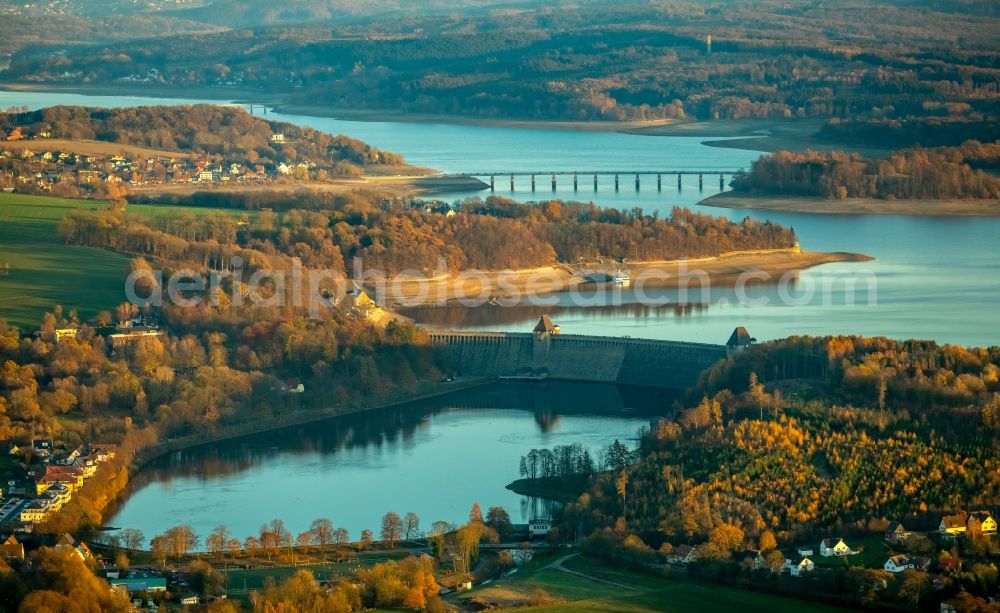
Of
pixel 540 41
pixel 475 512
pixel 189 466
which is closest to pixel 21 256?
pixel 189 466

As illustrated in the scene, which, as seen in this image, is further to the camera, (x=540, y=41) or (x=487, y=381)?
(x=540, y=41)

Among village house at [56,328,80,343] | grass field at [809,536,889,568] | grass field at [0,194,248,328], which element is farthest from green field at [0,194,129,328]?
grass field at [809,536,889,568]

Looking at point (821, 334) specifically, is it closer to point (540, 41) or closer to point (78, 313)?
point (78, 313)

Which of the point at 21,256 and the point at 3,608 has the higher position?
the point at 21,256

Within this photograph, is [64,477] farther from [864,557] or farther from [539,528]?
[864,557]

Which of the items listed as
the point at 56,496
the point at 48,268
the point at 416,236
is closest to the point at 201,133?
→ the point at 416,236

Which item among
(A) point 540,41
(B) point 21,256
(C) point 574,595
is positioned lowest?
(C) point 574,595

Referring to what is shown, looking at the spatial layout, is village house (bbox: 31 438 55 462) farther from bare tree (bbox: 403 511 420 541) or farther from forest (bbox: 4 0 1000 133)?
forest (bbox: 4 0 1000 133)

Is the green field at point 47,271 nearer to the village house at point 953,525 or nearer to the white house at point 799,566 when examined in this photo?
the white house at point 799,566
